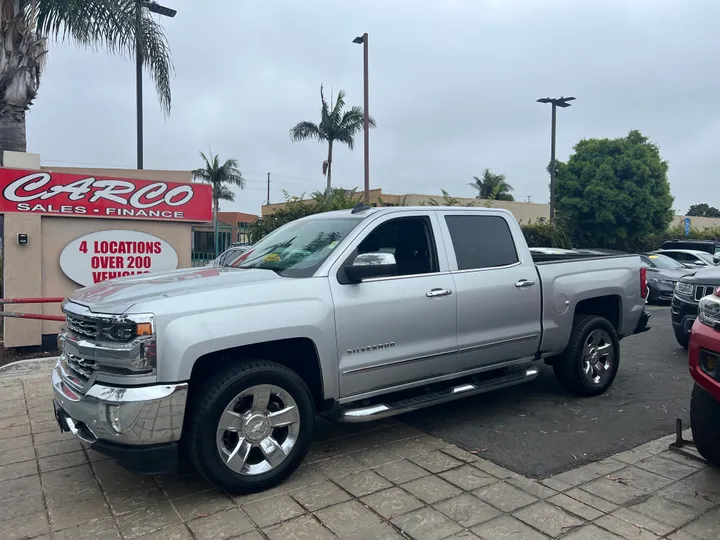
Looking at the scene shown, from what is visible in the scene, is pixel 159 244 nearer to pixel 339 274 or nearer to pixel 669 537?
pixel 339 274

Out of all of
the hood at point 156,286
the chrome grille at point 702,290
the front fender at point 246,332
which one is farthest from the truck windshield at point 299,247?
the chrome grille at point 702,290

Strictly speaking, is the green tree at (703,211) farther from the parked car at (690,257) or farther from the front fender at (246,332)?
the front fender at (246,332)

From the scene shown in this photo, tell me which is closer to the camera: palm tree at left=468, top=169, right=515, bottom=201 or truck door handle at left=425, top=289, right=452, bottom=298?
truck door handle at left=425, top=289, right=452, bottom=298

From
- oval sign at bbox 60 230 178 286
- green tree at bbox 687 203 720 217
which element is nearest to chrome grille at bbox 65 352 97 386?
oval sign at bbox 60 230 178 286

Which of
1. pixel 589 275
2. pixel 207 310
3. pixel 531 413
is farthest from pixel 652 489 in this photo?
pixel 207 310

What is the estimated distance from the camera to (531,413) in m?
5.59

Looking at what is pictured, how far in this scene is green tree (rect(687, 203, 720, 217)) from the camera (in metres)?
76.2

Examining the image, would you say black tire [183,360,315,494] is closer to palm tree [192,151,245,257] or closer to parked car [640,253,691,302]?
parked car [640,253,691,302]

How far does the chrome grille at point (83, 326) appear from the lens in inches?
145

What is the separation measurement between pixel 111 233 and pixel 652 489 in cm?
791

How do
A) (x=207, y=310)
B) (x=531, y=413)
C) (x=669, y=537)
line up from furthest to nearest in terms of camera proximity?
(x=531, y=413)
(x=207, y=310)
(x=669, y=537)

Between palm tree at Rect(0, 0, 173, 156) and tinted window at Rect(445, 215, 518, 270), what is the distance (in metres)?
8.97

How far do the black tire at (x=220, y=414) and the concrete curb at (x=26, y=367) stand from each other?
4870mm

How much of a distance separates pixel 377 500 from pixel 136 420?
5.26 ft
